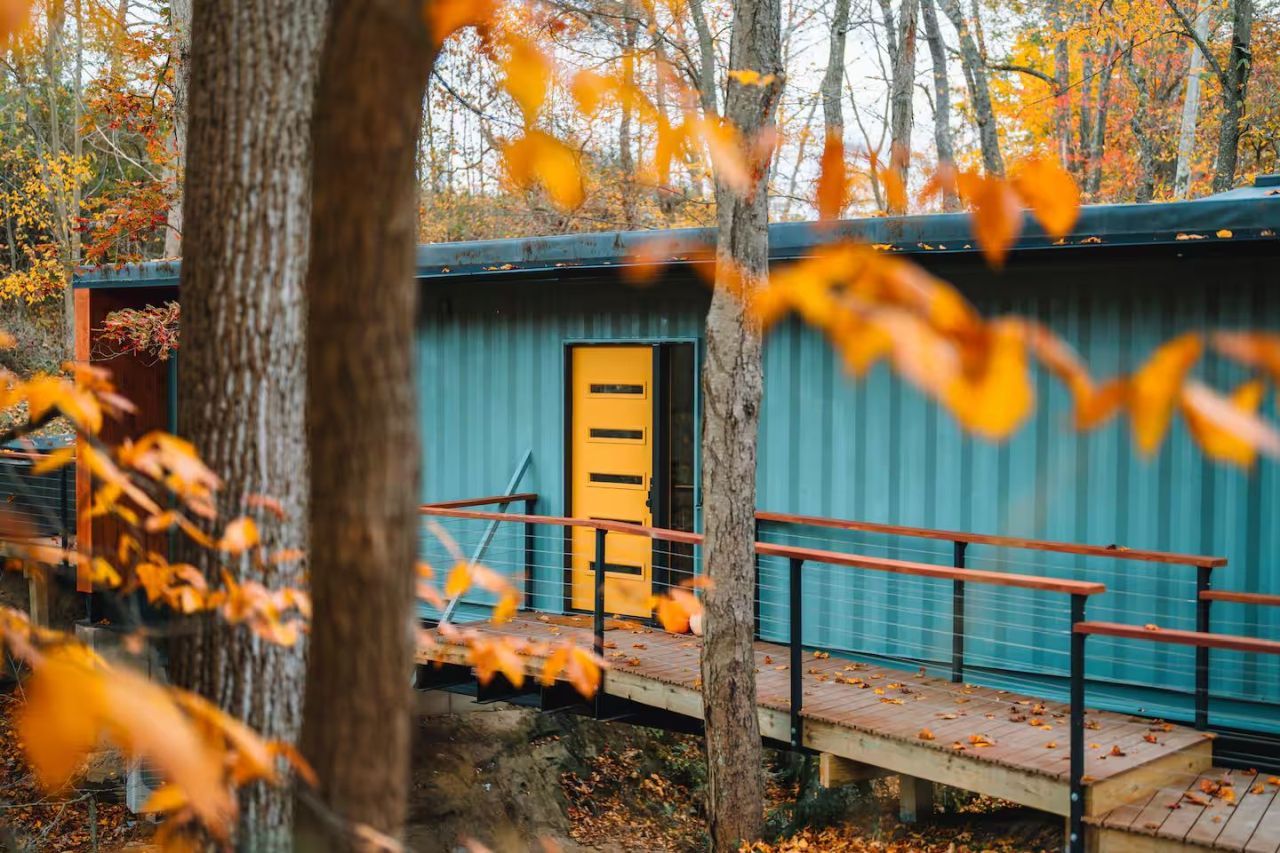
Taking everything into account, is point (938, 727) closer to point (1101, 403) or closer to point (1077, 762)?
point (1077, 762)

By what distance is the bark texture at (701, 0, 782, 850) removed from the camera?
6527mm

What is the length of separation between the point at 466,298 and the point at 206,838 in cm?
805

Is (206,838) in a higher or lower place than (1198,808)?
higher

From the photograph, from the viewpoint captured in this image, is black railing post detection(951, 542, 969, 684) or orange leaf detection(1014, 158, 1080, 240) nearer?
orange leaf detection(1014, 158, 1080, 240)

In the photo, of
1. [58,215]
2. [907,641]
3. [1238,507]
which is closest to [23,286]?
[58,215]

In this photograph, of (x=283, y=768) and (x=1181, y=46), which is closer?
(x=283, y=768)

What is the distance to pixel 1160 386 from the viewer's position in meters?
1.28

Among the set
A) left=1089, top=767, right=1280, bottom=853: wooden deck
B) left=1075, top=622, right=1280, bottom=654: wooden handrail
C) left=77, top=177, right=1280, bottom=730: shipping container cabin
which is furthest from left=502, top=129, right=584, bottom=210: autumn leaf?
left=77, top=177, right=1280, bottom=730: shipping container cabin

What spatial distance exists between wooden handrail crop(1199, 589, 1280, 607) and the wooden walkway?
0.76m

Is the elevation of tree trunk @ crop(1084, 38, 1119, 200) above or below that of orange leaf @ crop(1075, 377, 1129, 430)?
above

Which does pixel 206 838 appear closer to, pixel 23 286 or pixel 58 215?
pixel 23 286

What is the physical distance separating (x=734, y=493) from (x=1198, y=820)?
277 cm

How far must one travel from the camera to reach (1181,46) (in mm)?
22188

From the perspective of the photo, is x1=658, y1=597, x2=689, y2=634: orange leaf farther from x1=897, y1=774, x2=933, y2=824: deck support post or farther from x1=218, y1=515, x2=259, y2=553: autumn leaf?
x1=897, y1=774, x2=933, y2=824: deck support post
